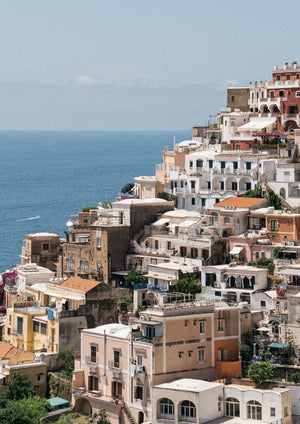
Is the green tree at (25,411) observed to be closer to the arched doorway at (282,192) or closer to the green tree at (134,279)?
the green tree at (134,279)

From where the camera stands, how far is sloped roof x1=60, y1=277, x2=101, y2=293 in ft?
215

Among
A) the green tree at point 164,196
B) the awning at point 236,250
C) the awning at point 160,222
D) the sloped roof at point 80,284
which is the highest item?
the green tree at point 164,196

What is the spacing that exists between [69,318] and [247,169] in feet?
64.4

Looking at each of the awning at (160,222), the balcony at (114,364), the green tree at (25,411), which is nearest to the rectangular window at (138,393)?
the balcony at (114,364)

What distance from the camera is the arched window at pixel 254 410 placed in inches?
2063

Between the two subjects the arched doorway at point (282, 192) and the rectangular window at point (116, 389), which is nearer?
the rectangular window at point (116, 389)

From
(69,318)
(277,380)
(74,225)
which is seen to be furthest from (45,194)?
(277,380)

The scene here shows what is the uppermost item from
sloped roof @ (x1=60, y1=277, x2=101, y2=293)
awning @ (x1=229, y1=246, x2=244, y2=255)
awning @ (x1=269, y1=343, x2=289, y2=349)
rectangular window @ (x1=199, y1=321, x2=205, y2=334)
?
awning @ (x1=229, y1=246, x2=244, y2=255)

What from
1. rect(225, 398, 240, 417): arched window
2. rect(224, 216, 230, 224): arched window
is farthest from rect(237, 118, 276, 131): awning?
rect(225, 398, 240, 417): arched window

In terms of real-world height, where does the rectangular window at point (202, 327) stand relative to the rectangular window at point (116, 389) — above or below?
above

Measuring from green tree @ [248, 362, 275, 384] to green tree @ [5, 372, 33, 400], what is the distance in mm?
12656

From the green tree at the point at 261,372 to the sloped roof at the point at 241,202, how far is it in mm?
19061

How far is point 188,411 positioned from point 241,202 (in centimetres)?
2369

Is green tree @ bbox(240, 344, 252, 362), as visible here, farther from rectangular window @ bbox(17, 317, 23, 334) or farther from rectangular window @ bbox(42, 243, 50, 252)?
rectangular window @ bbox(42, 243, 50, 252)
